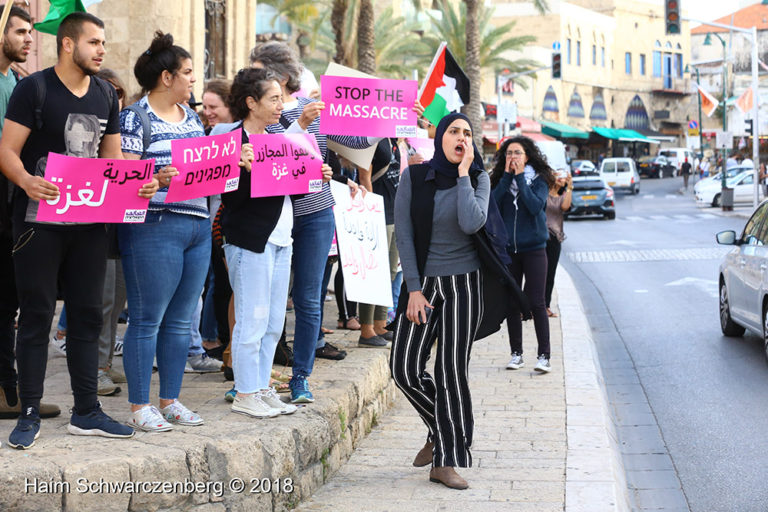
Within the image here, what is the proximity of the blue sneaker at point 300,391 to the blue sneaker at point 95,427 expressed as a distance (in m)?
1.18

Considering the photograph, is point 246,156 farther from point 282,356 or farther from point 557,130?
point 557,130

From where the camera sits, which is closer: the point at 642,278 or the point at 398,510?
the point at 398,510

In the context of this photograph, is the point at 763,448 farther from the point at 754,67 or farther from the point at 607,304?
the point at 754,67

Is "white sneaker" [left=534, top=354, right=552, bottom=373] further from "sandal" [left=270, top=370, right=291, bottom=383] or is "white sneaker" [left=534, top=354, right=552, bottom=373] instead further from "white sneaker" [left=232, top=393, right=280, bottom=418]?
"white sneaker" [left=232, top=393, right=280, bottom=418]

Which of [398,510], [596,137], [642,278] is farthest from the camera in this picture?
[596,137]

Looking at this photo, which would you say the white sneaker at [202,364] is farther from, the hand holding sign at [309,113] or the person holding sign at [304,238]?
the hand holding sign at [309,113]

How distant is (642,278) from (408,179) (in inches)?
513

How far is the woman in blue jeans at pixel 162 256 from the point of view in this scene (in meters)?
5.15

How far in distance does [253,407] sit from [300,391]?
0.47m

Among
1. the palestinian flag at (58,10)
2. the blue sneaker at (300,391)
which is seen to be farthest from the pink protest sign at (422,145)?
the blue sneaker at (300,391)

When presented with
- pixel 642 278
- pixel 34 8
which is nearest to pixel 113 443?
pixel 34 8

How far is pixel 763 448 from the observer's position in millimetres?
7016

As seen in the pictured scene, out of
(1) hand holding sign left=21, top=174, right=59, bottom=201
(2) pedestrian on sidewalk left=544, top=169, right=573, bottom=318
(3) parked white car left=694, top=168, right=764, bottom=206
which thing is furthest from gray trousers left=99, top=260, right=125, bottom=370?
(3) parked white car left=694, top=168, right=764, bottom=206

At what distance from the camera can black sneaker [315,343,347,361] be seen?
24.6ft
